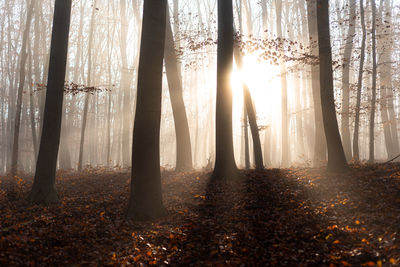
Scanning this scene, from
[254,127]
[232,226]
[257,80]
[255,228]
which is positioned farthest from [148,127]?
[257,80]

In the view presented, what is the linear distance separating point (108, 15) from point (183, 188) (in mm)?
23374

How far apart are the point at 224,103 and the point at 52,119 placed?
550cm

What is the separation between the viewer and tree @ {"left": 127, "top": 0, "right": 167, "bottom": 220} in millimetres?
6961

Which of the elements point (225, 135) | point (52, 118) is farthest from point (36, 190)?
point (225, 135)

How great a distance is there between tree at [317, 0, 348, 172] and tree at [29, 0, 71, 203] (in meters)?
8.29

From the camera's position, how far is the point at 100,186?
10.7 meters

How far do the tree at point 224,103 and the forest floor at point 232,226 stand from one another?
61 cm

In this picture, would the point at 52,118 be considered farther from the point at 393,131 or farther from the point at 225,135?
the point at 393,131

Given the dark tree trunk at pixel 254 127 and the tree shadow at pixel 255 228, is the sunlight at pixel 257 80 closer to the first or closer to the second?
the dark tree trunk at pixel 254 127

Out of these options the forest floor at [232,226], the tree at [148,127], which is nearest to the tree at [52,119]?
the forest floor at [232,226]

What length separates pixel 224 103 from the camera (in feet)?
32.0

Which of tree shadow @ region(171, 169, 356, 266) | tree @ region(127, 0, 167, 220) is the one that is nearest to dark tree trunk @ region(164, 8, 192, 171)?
tree shadow @ region(171, 169, 356, 266)

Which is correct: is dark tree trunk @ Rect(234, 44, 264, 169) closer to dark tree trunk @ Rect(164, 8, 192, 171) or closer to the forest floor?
dark tree trunk @ Rect(164, 8, 192, 171)

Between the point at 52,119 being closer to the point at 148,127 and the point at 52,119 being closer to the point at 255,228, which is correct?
the point at 148,127
